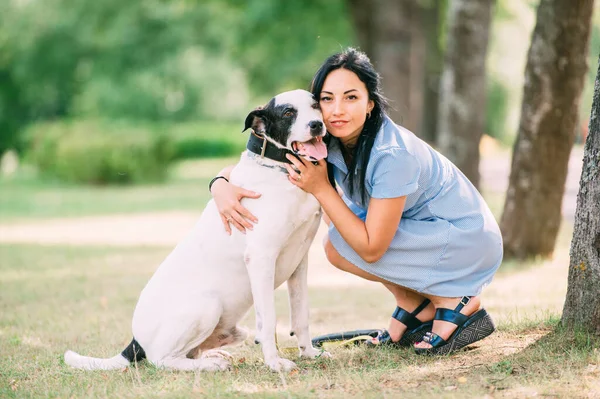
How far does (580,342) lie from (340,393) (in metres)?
1.37

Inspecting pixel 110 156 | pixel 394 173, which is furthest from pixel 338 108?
pixel 110 156

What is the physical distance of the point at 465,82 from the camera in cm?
884

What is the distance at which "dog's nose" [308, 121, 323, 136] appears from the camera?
3823 millimetres

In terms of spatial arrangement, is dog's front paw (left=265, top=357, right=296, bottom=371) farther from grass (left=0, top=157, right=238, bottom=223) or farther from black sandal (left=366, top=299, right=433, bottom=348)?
grass (left=0, top=157, right=238, bottom=223)

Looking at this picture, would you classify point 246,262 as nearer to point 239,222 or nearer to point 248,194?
point 239,222

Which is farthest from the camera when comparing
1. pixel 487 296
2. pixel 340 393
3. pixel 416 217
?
pixel 487 296

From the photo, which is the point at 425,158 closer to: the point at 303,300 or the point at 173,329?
the point at 303,300

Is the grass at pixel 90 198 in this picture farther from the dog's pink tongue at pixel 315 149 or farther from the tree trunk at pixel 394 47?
the dog's pink tongue at pixel 315 149

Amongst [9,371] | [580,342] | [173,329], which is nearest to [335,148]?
[173,329]

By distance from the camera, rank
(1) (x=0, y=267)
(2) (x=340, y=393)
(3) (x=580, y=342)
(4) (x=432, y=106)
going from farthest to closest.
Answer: (4) (x=432, y=106) < (1) (x=0, y=267) < (3) (x=580, y=342) < (2) (x=340, y=393)

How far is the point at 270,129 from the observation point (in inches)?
154

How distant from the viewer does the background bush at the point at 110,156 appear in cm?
1972

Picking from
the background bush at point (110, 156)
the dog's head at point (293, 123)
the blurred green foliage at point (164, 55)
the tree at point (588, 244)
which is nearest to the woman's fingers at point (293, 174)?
the dog's head at point (293, 123)

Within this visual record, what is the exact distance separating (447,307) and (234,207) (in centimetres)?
134
